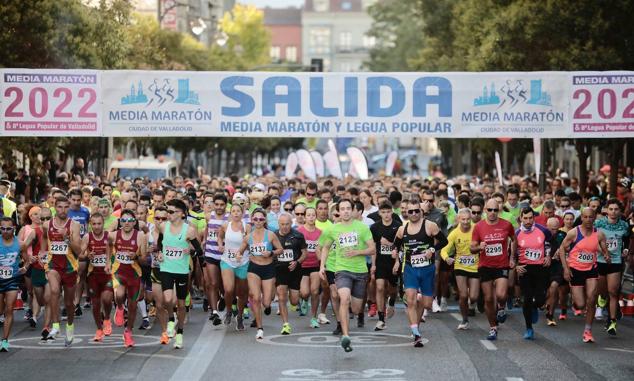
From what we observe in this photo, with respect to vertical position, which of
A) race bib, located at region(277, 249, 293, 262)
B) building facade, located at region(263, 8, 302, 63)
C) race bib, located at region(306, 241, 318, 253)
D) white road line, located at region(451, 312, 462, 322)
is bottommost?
white road line, located at region(451, 312, 462, 322)

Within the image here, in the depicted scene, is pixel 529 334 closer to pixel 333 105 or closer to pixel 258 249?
pixel 258 249

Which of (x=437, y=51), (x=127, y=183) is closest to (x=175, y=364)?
(x=127, y=183)

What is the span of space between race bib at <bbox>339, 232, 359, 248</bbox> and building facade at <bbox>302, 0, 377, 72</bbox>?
16764 centimetres

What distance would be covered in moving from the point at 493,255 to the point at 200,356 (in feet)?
13.6

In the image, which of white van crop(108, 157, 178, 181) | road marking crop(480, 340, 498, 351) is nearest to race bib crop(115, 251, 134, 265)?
road marking crop(480, 340, 498, 351)

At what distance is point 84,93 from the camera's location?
79.7 feet

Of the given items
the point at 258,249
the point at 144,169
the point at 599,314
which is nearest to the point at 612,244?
the point at 599,314

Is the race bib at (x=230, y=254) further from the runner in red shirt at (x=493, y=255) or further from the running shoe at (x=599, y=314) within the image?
the running shoe at (x=599, y=314)

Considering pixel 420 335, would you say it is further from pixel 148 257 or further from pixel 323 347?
pixel 148 257

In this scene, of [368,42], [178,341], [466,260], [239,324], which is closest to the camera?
[178,341]

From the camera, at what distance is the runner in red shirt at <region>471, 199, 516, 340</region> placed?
1738 cm

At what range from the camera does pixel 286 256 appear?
18.3m

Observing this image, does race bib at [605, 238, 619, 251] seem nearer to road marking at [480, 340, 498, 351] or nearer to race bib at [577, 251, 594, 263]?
race bib at [577, 251, 594, 263]

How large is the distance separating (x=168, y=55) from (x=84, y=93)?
35.9 metres
